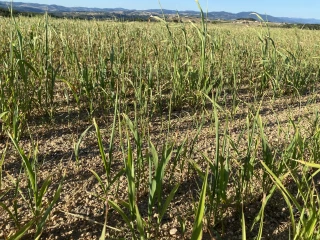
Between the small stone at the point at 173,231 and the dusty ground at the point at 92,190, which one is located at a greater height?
the dusty ground at the point at 92,190

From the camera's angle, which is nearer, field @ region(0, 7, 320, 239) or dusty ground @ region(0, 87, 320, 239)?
field @ region(0, 7, 320, 239)

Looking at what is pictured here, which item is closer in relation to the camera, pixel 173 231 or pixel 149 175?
pixel 149 175

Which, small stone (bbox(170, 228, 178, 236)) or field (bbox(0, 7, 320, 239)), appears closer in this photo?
field (bbox(0, 7, 320, 239))

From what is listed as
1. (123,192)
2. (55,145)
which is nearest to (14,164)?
(55,145)

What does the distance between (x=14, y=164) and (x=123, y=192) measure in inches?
19.7

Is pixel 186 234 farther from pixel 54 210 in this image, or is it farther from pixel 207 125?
pixel 207 125

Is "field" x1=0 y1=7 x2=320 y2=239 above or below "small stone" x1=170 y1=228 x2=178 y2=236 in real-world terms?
above

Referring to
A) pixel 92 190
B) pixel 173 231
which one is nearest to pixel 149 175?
pixel 173 231

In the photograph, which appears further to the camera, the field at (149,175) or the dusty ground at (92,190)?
the dusty ground at (92,190)

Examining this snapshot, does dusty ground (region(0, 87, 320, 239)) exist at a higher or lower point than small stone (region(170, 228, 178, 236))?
higher

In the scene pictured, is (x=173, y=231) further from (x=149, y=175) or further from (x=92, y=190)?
(x=92, y=190)

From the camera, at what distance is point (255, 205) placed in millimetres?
1206

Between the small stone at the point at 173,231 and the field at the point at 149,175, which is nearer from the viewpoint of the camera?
the field at the point at 149,175

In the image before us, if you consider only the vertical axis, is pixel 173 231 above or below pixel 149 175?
below
